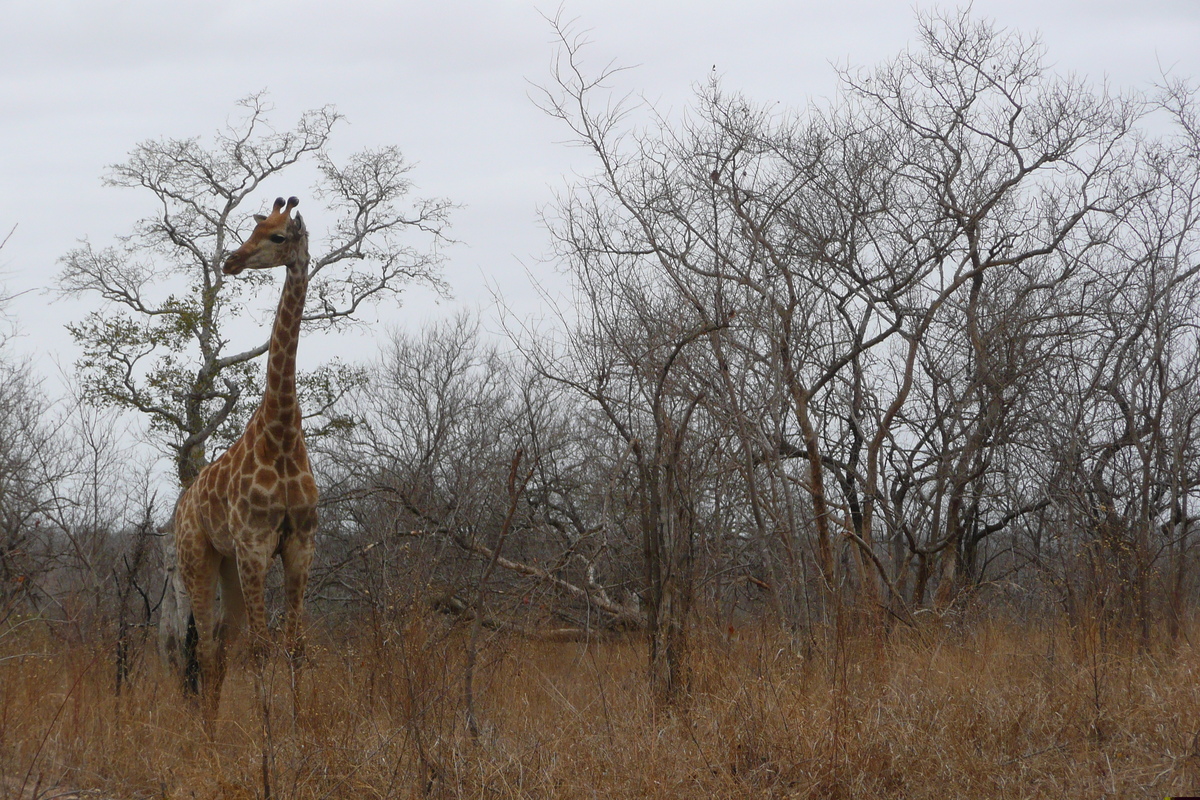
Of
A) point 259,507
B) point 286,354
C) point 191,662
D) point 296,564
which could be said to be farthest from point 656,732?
point 191,662

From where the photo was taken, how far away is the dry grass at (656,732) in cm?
439

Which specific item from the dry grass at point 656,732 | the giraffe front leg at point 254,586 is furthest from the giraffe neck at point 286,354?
the dry grass at point 656,732

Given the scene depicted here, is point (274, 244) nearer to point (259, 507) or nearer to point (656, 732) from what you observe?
point (259, 507)

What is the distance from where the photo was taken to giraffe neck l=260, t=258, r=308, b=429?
21.1 ft

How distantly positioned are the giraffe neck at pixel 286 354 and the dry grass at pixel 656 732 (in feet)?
5.36

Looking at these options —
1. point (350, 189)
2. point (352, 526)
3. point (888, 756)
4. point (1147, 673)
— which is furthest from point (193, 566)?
point (350, 189)

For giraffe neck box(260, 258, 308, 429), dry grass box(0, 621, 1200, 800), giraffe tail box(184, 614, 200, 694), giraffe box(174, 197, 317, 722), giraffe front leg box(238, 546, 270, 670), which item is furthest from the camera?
giraffe tail box(184, 614, 200, 694)

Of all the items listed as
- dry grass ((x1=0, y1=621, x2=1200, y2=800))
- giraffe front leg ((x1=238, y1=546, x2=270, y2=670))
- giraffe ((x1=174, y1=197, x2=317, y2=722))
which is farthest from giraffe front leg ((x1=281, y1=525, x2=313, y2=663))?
dry grass ((x1=0, y1=621, x2=1200, y2=800))

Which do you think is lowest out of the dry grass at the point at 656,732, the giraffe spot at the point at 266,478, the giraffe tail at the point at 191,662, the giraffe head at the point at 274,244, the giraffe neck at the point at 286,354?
the dry grass at the point at 656,732

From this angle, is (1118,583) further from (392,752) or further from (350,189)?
(350,189)

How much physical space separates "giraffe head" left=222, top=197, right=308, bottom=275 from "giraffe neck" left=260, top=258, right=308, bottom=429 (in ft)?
0.45

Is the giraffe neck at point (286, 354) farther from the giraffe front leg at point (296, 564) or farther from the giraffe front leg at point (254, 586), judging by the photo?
the giraffe front leg at point (254, 586)

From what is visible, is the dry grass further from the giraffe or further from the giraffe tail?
the giraffe

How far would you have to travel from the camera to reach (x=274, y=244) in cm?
620
